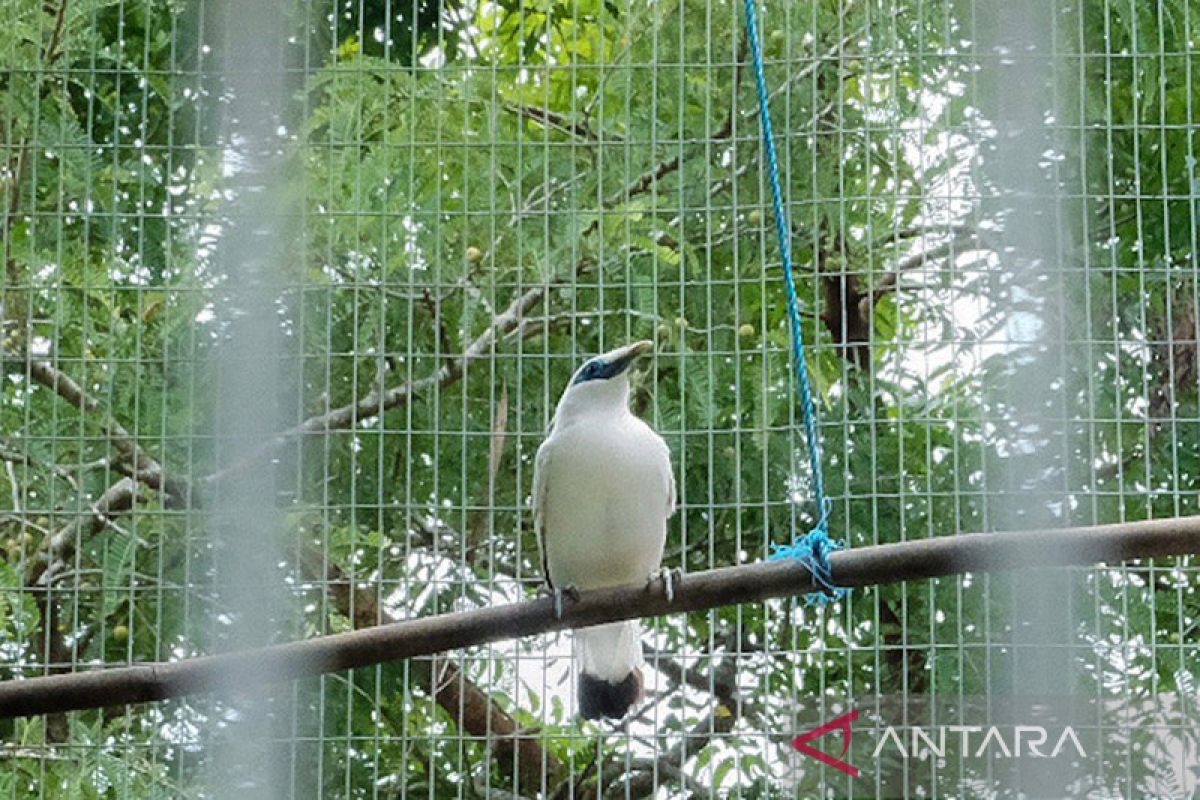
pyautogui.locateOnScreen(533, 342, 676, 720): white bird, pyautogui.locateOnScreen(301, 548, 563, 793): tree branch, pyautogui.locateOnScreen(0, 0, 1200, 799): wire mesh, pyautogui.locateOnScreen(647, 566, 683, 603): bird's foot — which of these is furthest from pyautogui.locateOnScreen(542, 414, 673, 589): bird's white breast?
pyautogui.locateOnScreen(647, 566, 683, 603): bird's foot

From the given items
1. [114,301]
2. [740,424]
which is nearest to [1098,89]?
[740,424]

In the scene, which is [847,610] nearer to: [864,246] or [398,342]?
[864,246]

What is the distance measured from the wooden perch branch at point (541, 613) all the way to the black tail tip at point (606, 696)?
0.47 m

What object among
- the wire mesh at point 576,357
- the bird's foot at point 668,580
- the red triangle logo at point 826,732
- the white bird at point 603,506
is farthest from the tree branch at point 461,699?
the bird's foot at point 668,580

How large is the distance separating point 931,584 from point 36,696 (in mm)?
1178

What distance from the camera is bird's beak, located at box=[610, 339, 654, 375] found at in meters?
2.35

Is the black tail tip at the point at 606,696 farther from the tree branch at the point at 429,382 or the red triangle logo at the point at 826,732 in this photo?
the tree branch at the point at 429,382

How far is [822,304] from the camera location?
2658 mm

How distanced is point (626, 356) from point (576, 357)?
25 centimetres

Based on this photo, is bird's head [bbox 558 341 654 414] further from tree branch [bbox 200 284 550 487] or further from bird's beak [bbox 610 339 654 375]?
tree branch [bbox 200 284 550 487]

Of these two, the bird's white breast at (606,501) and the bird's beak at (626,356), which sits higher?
the bird's beak at (626,356)

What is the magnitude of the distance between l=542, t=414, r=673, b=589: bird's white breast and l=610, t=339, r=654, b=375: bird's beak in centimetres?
7

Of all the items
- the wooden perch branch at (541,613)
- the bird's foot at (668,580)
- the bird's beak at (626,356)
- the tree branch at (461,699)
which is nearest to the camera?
the wooden perch branch at (541,613)

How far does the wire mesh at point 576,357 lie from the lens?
241 centimetres
